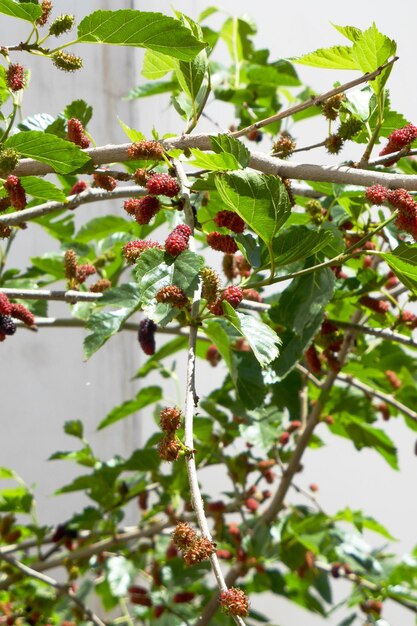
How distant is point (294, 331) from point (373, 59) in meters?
0.26

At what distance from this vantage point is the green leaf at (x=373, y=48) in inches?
25.6

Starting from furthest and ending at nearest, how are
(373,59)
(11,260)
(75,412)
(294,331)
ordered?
(75,412) → (11,260) → (294,331) → (373,59)

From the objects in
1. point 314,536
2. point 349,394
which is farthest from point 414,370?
point 314,536

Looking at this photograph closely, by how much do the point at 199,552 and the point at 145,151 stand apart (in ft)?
1.01

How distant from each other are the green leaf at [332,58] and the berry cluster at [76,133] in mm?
190

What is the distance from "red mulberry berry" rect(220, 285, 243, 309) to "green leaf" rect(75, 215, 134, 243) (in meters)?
0.62

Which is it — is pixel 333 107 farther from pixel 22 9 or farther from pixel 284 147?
pixel 22 9

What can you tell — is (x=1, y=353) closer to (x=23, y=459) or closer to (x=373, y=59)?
(x=23, y=459)

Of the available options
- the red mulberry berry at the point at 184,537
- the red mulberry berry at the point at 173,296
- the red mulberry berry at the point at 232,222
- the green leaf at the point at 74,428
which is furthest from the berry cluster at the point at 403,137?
the green leaf at the point at 74,428

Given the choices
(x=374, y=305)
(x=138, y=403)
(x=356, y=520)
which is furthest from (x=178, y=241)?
(x=356, y=520)

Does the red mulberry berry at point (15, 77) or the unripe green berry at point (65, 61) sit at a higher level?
the unripe green berry at point (65, 61)

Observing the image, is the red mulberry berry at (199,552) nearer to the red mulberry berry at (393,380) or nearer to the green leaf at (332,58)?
the green leaf at (332,58)

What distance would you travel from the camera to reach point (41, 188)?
72 centimetres

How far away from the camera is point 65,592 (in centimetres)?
129
